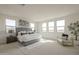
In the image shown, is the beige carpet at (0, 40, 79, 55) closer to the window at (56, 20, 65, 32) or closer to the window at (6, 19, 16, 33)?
the window at (6, 19, 16, 33)

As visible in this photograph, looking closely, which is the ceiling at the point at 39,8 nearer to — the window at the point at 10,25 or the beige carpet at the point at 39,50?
the window at the point at 10,25

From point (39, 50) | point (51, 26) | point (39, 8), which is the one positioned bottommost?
point (39, 50)

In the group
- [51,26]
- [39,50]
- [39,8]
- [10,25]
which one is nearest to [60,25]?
[51,26]

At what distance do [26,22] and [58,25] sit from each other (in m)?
3.47

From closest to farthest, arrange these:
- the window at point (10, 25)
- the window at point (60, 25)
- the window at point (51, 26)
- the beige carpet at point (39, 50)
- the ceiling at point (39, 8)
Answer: the beige carpet at point (39, 50)
the ceiling at point (39, 8)
the window at point (10, 25)
the window at point (60, 25)
the window at point (51, 26)

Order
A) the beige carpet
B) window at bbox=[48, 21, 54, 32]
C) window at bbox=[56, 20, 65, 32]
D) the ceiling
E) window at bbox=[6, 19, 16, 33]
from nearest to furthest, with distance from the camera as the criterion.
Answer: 1. the beige carpet
2. the ceiling
3. window at bbox=[6, 19, 16, 33]
4. window at bbox=[56, 20, 65, 32]
5. window at bbox=[48, 21, 54, 32]

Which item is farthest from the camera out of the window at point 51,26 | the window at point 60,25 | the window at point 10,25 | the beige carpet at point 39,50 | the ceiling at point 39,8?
the window at point 51,26

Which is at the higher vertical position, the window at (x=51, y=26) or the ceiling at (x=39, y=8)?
the ceiling at (x=39, y=8)

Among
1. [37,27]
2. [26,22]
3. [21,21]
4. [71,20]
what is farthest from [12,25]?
[71,20]

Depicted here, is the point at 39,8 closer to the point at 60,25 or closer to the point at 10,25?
the point at 10,25

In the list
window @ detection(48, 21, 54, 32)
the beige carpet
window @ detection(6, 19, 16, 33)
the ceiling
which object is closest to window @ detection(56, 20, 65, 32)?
window @ detection(48, 21, 54, 32)

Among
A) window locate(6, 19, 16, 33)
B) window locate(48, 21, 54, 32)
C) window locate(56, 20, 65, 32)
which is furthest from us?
window locate(48, 21, 54, 32)

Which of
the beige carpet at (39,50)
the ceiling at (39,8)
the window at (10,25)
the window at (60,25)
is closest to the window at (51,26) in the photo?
the window at (60,25)
